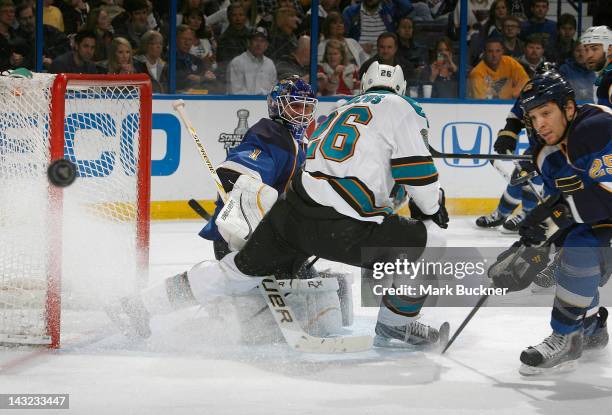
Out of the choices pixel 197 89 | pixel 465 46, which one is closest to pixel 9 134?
pixel 197 89

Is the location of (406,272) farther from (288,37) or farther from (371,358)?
(288,37)

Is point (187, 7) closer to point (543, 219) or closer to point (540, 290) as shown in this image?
point (540, 290)

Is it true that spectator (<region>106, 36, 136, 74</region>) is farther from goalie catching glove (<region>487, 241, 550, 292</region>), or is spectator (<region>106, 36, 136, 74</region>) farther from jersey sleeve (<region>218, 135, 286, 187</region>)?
goalie catching glove (<region>487, 241, 550, 292</region>)

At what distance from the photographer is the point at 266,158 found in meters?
3.84

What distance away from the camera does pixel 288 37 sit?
7168 millimetres

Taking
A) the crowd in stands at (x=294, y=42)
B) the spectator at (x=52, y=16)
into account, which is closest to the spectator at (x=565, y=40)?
the crowd in stands at (x=294, y=42)

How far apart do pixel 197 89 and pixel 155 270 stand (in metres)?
2.05

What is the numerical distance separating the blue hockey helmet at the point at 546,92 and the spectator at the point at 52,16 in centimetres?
393

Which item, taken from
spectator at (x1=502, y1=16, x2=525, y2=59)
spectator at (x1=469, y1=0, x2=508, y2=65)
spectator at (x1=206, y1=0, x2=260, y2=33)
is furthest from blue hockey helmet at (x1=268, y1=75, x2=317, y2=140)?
spectator at (x1=502, y1=16, x2=525, y2=59)

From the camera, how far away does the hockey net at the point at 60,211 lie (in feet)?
11.6

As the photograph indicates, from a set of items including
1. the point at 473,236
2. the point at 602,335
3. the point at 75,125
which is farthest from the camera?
the point at 473,236

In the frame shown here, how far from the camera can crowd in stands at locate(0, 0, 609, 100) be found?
6.53 metres

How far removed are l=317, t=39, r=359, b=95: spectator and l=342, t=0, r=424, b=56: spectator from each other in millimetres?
159

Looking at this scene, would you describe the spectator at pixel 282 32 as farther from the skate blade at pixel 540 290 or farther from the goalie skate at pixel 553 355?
the goalie skate at pixel 553 355
